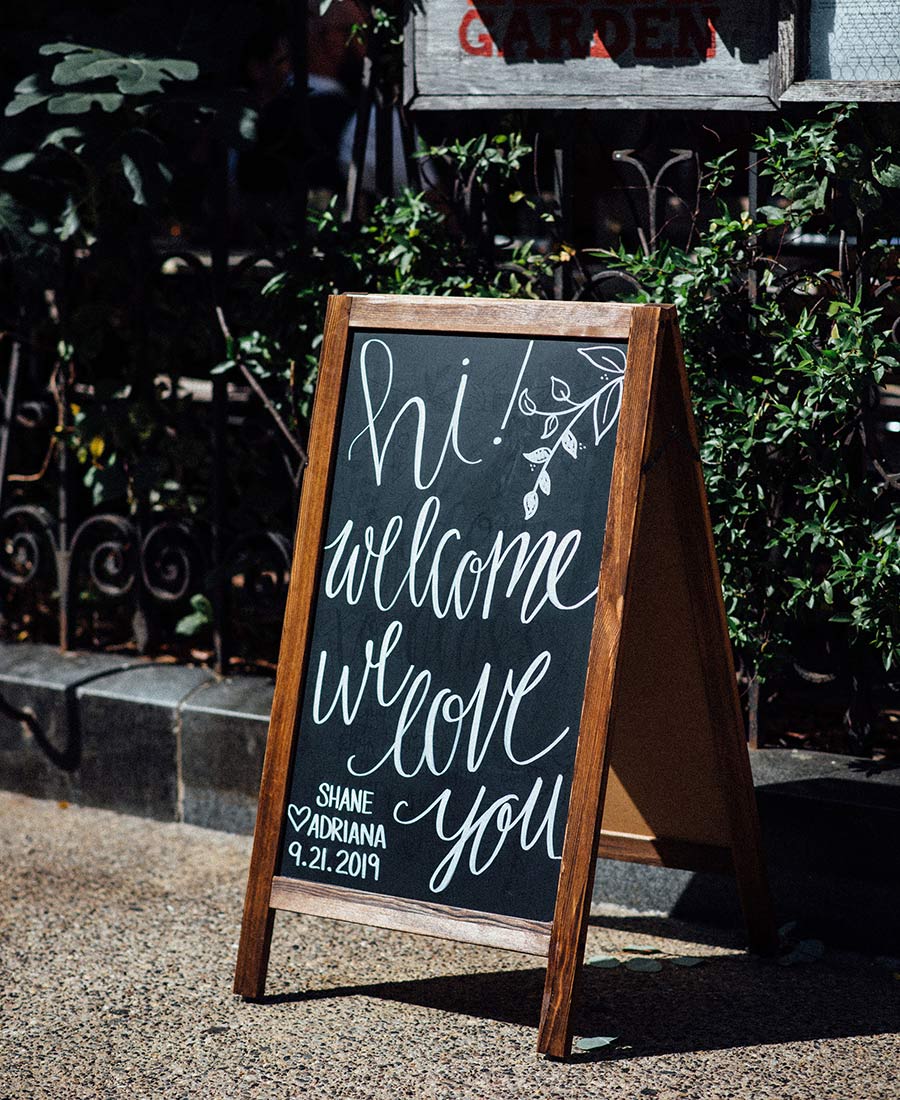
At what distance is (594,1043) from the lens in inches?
111

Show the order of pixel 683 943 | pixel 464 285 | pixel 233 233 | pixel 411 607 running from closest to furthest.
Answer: pixel 411 607
pixel 683 943
pixel 464 285
pixel 233 233

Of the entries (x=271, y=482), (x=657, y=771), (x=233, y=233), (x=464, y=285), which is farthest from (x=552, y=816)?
(x=233, y=233)

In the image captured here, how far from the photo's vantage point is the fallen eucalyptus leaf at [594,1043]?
279 centimetres

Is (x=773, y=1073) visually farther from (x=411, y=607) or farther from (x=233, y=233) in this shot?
(x=233, y=233)

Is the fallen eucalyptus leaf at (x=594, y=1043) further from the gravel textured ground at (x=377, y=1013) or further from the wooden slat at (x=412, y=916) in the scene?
the wooden slat at (x=412, y=916)

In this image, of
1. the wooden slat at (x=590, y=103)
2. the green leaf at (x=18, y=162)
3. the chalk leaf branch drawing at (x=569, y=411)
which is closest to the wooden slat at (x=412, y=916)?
the chalk leaf branch drawing at (x=569, y=411)

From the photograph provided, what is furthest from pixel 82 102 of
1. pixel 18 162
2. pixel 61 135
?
pixel 18 162

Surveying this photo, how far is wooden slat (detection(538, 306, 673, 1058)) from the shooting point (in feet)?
8.69

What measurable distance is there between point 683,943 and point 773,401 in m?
1.33

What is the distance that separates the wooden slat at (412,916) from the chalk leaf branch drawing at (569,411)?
813mm

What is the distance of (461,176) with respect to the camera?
12.1ft

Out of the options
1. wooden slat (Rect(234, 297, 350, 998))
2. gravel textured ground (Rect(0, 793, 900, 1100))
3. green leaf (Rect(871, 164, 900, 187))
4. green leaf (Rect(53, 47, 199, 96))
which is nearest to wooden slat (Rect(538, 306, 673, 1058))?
gravel textured ground (Rect(0, 793, 900, 1100))

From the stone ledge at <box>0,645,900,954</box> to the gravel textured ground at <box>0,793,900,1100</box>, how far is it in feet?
0.35

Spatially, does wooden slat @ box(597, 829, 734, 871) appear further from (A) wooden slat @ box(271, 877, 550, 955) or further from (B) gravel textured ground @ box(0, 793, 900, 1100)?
(A) wooden slat @ box(271, 877, 550, 955)
